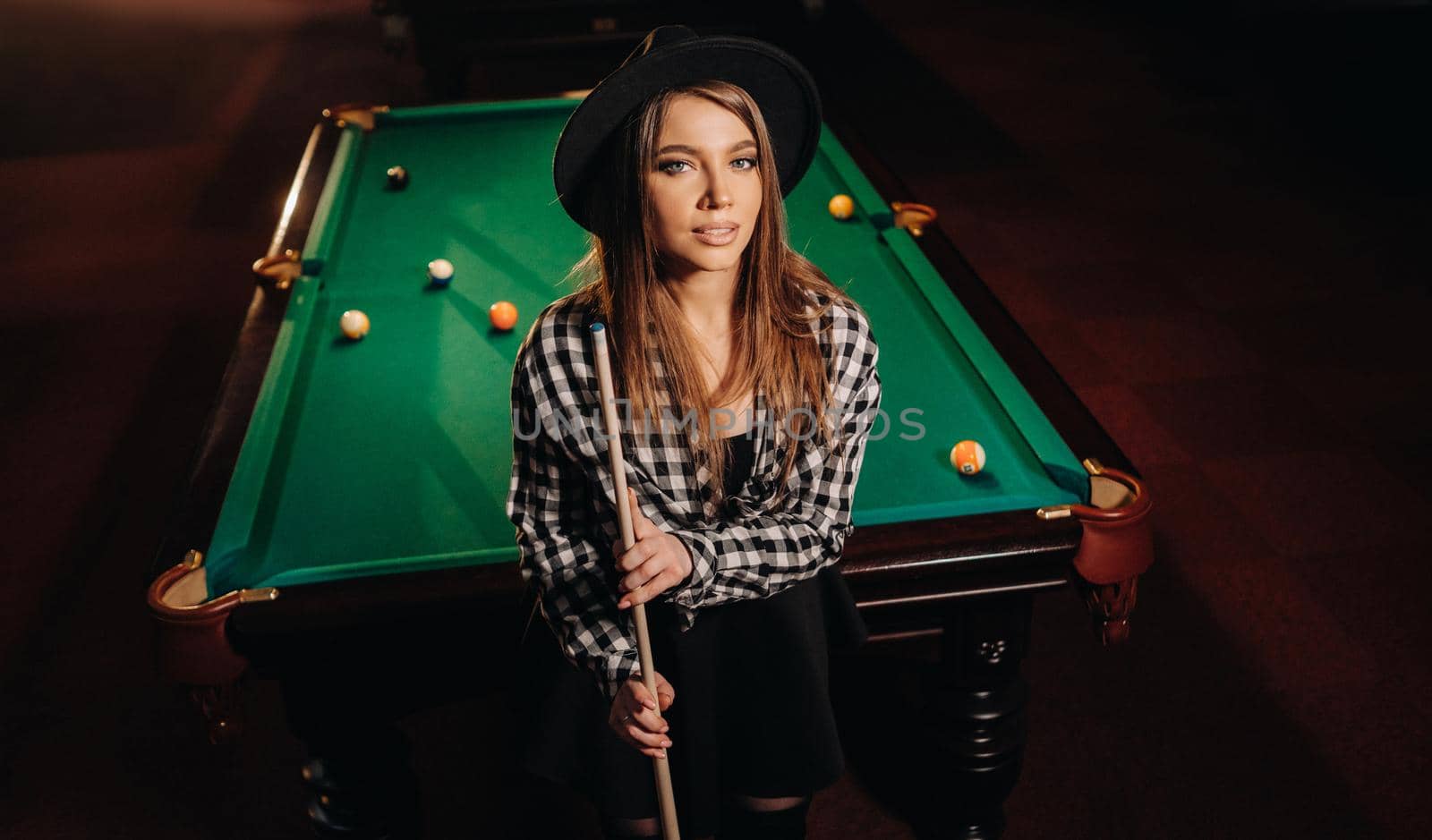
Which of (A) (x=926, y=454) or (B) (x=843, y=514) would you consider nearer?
(B) (x=843, y=514)

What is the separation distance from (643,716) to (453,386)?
3.22 ft

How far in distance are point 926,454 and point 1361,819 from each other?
Answer: 1.16 metres

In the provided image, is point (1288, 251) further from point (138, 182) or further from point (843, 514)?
point (138, 182)

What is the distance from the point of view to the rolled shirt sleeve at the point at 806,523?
4.52 ft

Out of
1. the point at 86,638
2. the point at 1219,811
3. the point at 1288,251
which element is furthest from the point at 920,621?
the point at 1288,251

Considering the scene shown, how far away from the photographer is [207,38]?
A: 22.9 feet

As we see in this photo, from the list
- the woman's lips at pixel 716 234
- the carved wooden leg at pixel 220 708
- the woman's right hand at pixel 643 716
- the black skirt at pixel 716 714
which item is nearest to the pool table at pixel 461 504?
the carved wooden leg at pixel 220 708

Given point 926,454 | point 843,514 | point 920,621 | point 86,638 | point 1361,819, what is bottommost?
point 1361,819

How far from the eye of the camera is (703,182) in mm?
1343

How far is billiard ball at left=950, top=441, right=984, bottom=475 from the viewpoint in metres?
1.76

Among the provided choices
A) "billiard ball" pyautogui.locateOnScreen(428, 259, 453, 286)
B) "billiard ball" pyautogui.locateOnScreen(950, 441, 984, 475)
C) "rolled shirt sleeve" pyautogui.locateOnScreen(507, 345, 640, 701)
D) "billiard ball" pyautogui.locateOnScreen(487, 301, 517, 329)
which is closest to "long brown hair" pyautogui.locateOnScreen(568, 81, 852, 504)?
"rolled shirt sleeve" pyautogui.locateOnScreen(507, 345, 640, 701)

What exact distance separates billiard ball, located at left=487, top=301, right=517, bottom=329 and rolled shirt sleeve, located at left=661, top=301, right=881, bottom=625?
952 mm

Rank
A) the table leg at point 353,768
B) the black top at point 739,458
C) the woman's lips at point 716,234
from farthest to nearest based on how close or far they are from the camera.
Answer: the table leg at point 353,768, the black top at point 739,458, the woman's lips at point 716,234

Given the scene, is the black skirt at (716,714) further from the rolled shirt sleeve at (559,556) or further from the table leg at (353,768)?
the table leg at (353,768)
